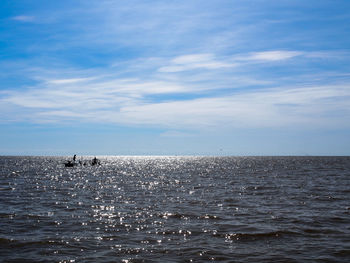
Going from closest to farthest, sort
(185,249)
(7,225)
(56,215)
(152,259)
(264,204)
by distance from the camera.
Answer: (152,259) < (185,249) < (7,225) < (56,215) < (264,204)

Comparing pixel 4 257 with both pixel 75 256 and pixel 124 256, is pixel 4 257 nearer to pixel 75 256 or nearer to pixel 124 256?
pixel 75 256

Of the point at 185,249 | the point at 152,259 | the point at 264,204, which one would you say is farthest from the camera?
the point at 264,204

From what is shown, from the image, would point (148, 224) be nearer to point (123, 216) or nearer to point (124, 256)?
point (123, 216)

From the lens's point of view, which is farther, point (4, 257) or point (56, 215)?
point (56, 215)

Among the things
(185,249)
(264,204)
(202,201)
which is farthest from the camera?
(202,201)

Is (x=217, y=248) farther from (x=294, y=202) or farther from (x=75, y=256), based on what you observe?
(x=294, y=202)

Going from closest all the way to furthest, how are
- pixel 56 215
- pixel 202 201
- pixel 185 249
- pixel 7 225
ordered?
pixel 185 249 → pixel 7 225 → pixel 56 215 → pixel 202 201

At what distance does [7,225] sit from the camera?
66.8 ft

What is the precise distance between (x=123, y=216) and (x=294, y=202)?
14.9 m

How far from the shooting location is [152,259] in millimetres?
14406

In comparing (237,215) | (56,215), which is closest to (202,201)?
(237,215)

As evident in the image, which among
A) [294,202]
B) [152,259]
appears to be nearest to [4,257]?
[152,259]

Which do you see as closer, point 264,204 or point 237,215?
point 237,215

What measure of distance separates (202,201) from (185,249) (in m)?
15.7
